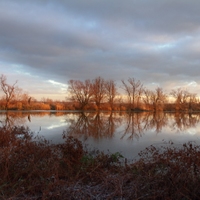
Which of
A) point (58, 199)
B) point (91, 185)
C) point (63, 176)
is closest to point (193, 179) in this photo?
point (91, 185)

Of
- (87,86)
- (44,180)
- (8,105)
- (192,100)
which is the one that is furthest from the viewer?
(192,100)

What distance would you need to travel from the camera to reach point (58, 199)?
375cm

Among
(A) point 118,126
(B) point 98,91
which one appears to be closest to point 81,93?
(B) point 98,91

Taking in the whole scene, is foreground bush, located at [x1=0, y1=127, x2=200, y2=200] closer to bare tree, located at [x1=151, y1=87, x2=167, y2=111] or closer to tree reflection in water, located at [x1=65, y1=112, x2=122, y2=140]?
tree reflection in water, located at [x1=65, y1=112, x2=122, y2=140]

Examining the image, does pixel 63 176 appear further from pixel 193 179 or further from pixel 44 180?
pixel 193 179

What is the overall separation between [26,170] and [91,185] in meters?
1.67

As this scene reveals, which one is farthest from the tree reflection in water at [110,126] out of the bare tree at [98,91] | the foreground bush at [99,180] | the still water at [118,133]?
the bare tree at [98,91]

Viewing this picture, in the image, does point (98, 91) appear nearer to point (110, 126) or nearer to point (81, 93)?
point (81, 93)

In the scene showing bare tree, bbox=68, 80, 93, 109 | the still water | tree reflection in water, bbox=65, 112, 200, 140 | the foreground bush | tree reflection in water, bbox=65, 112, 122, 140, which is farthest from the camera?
bare tree, bbox=68, 80, 93, 109

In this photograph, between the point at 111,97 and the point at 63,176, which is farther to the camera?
the point at 111,97

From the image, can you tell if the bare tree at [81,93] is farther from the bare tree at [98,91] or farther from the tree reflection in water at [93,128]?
the tree reflection in water at [93,128]

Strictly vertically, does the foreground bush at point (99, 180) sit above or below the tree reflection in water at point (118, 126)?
above

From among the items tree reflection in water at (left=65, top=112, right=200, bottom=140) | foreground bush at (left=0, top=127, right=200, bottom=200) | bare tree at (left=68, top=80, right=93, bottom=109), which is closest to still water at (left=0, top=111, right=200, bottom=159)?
tree reflection in water at (left=65, top=112, right=200, bottom=140)

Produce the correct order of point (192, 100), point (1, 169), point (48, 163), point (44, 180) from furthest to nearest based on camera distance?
point (192, 100), point (48, 163), point (1, 169), point (44, 180)
